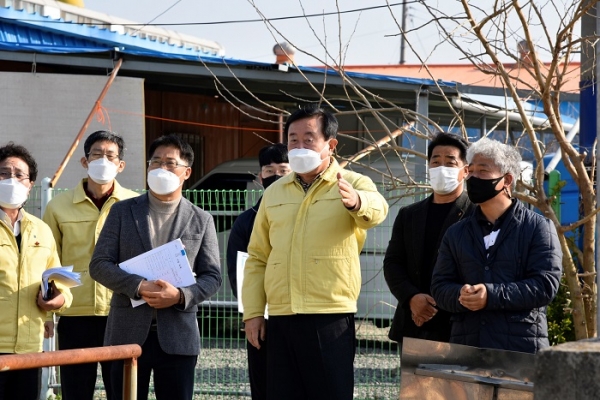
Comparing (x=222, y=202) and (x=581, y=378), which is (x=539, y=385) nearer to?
(x=581, y=378)

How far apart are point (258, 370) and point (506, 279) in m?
1.87

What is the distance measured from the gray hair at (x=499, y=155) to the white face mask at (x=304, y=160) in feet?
2.72

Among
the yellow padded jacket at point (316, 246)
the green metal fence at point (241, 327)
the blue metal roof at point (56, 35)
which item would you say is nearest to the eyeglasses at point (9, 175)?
the yellow padded jacket at point (316, 246)

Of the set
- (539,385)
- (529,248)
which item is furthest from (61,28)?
→ (539,385)

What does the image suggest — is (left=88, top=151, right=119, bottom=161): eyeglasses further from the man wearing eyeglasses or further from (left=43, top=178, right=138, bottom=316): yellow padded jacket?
(left=43, top=178, right=138, bottom=316): yellow padded jacket

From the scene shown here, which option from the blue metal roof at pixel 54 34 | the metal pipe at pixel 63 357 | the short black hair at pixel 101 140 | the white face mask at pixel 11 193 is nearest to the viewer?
the metal pipe at pixel 63 357

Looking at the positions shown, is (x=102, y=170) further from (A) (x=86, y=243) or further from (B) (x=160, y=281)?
(B) (x=160, y=281)

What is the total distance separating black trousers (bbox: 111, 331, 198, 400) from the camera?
18.6 ft

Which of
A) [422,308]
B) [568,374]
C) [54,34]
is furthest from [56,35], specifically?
[568,374]

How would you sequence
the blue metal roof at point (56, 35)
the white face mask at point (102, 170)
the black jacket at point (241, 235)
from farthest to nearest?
the blue metal roof at point (56, 35)
the black jacket at point (241, 235)
the white face mask at point (102, 170)

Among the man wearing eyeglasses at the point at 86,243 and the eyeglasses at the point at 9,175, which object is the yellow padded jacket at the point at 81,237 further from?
the eyeglasses at the point at 9,175

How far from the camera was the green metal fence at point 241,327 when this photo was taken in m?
8.75

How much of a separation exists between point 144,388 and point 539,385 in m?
3.38

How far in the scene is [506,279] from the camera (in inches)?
195
